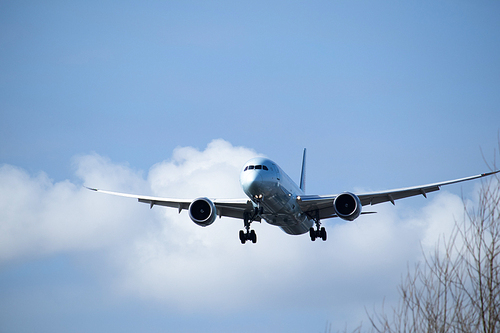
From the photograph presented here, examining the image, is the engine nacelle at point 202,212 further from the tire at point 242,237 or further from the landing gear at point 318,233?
the landing gear at point 318,233

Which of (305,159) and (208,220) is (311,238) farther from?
(305,159)

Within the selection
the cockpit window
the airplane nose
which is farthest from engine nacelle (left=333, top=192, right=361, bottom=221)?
the airplane nose

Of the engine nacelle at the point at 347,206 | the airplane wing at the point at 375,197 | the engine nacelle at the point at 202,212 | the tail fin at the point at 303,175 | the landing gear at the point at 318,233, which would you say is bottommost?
the engine nacelle at the point at 202,212

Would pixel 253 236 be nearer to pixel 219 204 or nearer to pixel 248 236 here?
pixel 248 236

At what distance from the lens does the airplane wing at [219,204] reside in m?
35.7

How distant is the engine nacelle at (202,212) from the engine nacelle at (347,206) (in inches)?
298

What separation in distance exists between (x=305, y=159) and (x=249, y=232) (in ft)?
75.0

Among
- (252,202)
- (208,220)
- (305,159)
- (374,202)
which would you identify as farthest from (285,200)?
(305,159)

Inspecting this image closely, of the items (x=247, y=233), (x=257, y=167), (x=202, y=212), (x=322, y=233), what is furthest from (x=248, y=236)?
(x=257, y=167)

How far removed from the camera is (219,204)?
119 feet

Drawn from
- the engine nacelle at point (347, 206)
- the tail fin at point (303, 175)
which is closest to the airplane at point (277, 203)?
the engine nacelle at point (347, 206)

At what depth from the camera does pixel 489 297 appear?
421 inches

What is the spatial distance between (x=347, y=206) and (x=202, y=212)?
9042 millimetres

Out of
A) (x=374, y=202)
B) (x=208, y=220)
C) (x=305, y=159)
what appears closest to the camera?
(x=208, y=220)
